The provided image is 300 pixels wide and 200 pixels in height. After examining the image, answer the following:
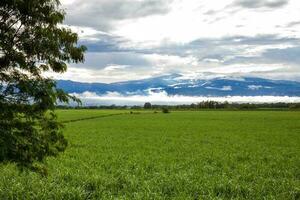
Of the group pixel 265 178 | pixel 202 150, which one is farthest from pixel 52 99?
pixel 202 150

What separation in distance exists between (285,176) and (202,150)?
12.5 metres

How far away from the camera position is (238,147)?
35844 mm

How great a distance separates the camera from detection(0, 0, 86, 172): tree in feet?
40.6

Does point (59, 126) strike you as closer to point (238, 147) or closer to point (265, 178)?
point (265, 178)

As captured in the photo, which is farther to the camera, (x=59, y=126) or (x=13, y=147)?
(x=59, y=126)

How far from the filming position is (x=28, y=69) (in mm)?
12961

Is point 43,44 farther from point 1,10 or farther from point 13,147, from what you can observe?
point 13,147

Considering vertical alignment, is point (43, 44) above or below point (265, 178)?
above

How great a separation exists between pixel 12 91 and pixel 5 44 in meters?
1.46

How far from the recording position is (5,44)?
12.2 metres

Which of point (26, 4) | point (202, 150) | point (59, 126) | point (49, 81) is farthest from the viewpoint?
point (202, 150)

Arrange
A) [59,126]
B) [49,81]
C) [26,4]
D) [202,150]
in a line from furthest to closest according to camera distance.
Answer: [202,150], [59,126], [49,81], [26,4]

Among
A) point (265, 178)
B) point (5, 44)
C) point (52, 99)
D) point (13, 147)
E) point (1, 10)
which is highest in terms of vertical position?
point (1, 10)

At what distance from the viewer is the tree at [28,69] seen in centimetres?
1238
